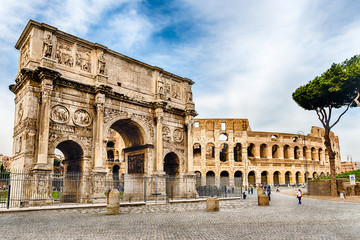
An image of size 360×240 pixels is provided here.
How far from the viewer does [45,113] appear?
15375mm

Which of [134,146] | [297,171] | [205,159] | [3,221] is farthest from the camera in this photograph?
[297,171]

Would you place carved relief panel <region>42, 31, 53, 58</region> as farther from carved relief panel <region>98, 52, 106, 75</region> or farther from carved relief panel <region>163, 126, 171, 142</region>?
carved relief panel <region>163, 126, 171, 142</region>

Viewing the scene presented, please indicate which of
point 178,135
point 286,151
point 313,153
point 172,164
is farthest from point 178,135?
point 313,153

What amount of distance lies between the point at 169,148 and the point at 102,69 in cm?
746

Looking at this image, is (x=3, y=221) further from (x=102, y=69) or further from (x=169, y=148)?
(x=169, y=148)

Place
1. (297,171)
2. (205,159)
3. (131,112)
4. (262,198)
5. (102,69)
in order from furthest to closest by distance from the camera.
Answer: (297,171), (205,159), (131,112), (102,69), (262,198)

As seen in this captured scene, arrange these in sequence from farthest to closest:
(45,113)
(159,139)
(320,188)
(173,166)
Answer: (320,188), (173,166), (159,139), (45,113)

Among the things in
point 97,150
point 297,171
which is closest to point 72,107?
point 97,150

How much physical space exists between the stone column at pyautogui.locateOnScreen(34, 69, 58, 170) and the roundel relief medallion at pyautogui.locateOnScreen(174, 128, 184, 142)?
9751 millimetres

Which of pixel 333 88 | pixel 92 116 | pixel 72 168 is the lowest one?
pixel 72 168

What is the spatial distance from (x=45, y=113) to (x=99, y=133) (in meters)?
3.29

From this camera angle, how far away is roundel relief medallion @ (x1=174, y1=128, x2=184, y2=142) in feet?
74.7

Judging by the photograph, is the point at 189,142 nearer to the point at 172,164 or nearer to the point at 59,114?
the point at 172,164

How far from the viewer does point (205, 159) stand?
4525cm
